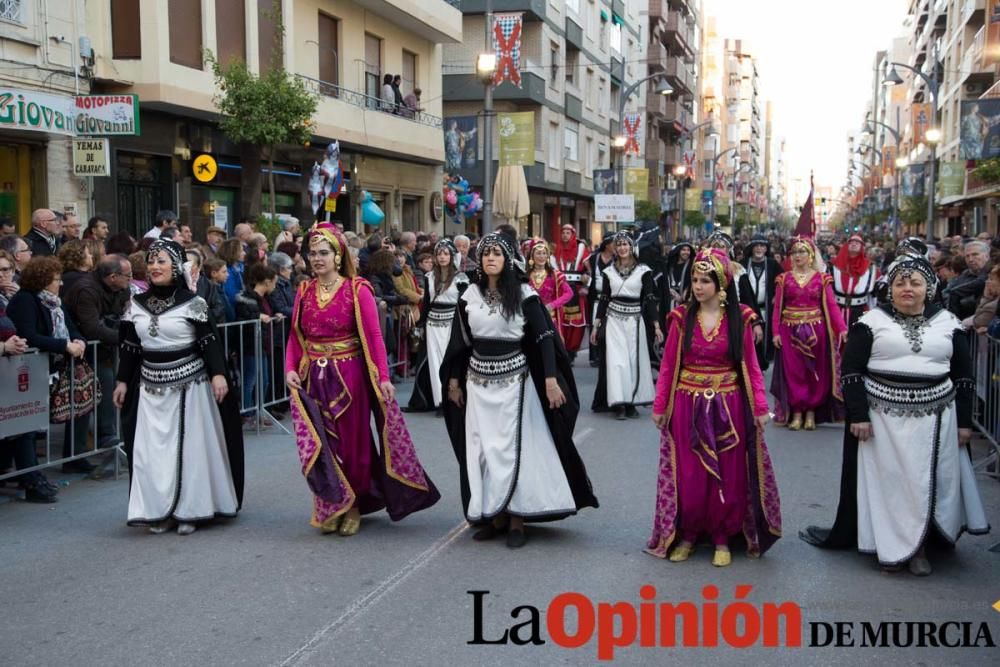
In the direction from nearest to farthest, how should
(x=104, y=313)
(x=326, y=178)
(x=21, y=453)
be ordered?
1. (x=21, y=453)
2. (x=104, y=313)
3. (x=326, y=178)

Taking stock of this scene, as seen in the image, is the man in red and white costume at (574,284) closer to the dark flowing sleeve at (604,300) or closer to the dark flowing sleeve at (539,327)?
the dark flowing sleeve at (604,300)

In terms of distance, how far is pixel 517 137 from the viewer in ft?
83.1

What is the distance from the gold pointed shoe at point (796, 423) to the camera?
11281mm

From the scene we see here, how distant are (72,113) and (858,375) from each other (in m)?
12.4

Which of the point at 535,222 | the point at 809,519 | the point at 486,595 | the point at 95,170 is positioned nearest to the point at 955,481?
the point at 809,519

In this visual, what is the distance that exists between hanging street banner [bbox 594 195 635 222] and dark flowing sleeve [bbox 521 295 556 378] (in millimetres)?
23883

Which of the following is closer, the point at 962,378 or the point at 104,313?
the point at 962,378

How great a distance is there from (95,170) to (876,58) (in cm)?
16085

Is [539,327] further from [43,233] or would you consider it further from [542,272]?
[43,233]

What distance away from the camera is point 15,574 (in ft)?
20.3

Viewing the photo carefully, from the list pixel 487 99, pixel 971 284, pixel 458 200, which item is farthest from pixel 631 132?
pixel 971 284

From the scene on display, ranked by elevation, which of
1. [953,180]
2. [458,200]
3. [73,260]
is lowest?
[73,260]

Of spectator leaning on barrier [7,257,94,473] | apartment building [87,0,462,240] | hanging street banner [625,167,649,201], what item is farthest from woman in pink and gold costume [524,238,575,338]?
hanging street banner [625,167,649,201]

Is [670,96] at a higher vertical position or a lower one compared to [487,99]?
higher
